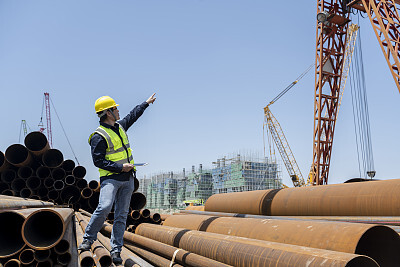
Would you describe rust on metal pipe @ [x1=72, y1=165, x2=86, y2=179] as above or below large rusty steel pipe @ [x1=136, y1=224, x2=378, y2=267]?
above

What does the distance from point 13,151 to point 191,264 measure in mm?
5318

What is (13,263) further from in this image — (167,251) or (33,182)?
(33,182)

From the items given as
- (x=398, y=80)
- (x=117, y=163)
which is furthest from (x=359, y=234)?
(x=398, y=80)

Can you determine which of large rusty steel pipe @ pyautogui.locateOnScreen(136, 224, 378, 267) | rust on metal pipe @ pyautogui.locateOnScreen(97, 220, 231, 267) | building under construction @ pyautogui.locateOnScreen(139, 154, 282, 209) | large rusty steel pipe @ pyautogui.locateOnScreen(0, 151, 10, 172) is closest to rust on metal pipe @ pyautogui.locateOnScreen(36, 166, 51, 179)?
large rusty steel pipe @ pyautogui.locateOnScreen(0, 151, 10, 172)

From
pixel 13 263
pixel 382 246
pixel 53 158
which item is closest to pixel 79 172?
pixel 53 158

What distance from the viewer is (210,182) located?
5169cm

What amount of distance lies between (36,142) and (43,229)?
4104 millimetres

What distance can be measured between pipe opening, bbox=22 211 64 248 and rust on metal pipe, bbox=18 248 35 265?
0.09 meters

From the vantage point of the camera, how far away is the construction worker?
3.18 metres

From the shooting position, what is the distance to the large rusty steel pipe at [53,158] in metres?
7.11

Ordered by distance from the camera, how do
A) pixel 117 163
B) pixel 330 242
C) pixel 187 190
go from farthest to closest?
1. pixel 187 190
2. pixel 117 163
3. pixel 330 242

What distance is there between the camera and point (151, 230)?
5.01 meters

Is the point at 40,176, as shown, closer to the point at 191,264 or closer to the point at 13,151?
the point at 13,151

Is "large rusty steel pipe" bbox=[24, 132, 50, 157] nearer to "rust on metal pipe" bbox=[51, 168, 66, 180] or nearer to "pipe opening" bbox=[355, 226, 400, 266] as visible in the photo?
"rust on metal pipe" bbox=[51, 168, 66, 180]
